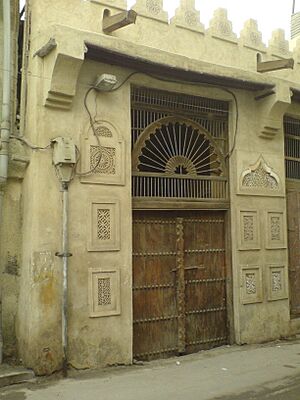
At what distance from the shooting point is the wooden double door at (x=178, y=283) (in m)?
6.68

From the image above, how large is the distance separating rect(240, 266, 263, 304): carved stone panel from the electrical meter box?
3.29 m

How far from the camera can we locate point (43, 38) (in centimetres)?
586

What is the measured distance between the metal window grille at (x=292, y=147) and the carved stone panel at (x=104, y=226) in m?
3.72

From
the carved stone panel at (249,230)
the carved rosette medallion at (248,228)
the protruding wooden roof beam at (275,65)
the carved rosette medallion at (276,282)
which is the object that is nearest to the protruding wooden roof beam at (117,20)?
the protruding wooden roof beam at (275,65)

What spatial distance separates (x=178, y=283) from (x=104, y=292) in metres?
1.33

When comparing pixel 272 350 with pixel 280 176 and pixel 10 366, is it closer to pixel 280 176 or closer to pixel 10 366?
pixel 280 176

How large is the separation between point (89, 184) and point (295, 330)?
450 cm

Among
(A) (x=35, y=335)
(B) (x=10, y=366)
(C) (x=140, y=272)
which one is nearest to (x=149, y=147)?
(C) (x=140, y=272)

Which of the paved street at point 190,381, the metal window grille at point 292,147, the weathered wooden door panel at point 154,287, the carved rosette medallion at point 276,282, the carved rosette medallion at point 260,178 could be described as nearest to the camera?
the paved street at point 190,381

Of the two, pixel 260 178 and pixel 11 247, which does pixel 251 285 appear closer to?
pixel 260 178

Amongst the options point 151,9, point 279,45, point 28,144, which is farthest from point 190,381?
point 279,45

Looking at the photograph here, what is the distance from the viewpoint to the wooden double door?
6.68 m

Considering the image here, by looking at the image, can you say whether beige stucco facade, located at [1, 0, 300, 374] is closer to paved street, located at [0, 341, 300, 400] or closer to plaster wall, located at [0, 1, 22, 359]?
plaster wall, located at [0, 1, 22, 359]

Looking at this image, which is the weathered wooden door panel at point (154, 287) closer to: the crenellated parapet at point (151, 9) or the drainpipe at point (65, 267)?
the drainpipe at point (65, 267)
